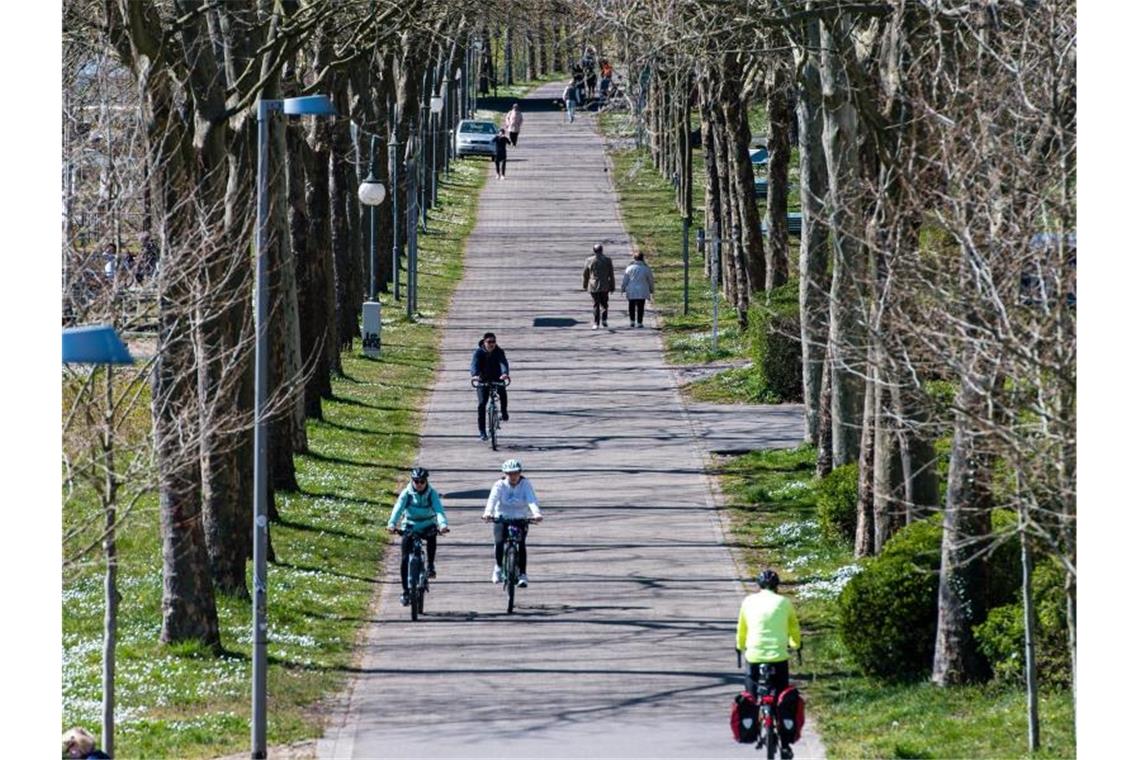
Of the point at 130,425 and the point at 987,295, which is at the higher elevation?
the point at 987,295

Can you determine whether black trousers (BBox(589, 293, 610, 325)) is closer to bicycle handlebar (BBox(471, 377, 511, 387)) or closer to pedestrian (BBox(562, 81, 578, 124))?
bicycle handlebar (BBox(471, 377, 511, 387))

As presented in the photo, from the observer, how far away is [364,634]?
2128 centimetres

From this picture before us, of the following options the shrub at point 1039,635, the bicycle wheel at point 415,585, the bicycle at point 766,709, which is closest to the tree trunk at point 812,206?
the bicycle wheel at point 415,585

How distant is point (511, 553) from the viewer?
22000 mm

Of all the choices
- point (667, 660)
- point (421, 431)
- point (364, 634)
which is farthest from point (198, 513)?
point (421, 431)

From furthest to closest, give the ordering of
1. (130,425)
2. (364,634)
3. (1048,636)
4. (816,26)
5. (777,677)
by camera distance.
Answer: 1. (816,26)
2. (130,425)
3. (364,634)
4. (1048,636)
5. (777,677)

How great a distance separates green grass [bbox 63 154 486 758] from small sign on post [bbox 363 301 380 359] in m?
4.42

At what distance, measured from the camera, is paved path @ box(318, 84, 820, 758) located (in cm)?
1761

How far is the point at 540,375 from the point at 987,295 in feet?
83.2

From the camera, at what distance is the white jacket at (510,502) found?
22172mm

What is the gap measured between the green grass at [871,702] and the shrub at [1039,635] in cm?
16

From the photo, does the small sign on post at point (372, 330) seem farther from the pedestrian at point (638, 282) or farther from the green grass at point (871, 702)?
the green grass at point (871, 702)

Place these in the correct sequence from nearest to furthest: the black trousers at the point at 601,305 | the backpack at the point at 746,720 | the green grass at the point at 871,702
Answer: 1. the backpack at the point at 746,720
2. the green grass at the point at 871,702
3. the black trousers at the point at 601,305

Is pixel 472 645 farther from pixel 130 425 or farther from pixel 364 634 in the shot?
pixel 130 425
